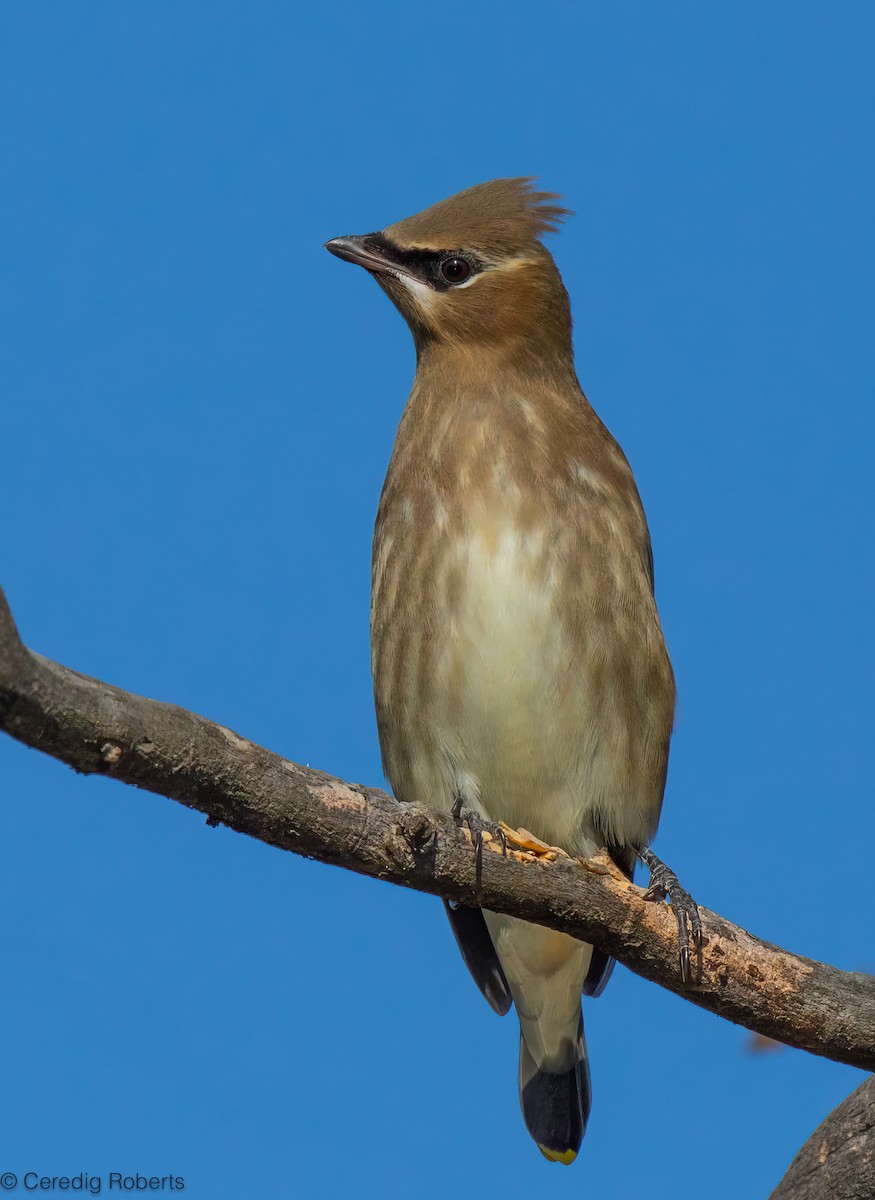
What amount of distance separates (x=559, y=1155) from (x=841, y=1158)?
1.92m

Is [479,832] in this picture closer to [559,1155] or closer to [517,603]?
→ [517,603]

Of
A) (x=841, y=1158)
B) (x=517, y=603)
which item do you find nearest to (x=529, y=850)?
(x=517, y=603)

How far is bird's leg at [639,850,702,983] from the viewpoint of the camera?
568 cm

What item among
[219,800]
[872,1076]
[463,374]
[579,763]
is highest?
[463,374]

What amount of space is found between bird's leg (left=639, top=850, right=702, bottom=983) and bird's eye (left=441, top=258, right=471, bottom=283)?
2.86 metres

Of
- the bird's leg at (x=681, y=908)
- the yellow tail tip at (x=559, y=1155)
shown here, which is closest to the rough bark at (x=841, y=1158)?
the bird's leg at (x=681, y=908)

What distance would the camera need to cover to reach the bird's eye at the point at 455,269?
7.26 m

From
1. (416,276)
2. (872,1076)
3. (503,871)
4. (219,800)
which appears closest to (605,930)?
(503,871)

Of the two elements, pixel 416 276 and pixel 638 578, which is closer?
pixel 638 578

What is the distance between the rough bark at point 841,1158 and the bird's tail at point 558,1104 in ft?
5.15

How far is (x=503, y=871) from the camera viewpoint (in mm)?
5371

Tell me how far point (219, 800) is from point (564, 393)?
130 inches

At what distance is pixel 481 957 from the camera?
7414 millimetres

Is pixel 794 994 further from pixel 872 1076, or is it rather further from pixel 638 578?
pixel 638 578
